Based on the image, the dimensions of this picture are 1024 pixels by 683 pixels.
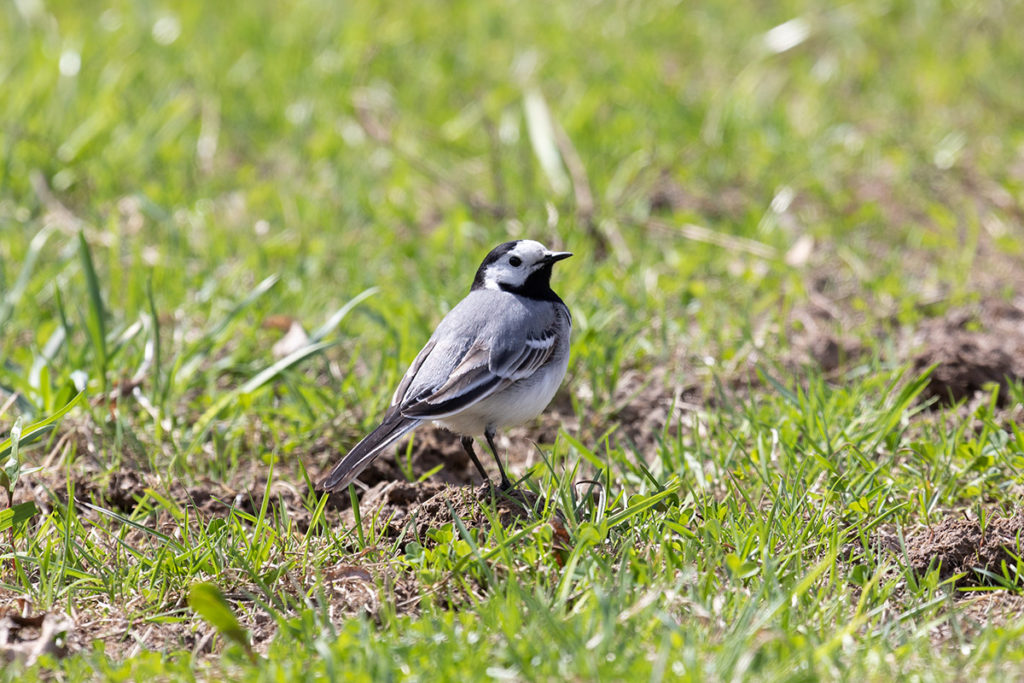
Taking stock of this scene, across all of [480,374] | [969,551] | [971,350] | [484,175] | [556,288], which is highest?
[484,175]

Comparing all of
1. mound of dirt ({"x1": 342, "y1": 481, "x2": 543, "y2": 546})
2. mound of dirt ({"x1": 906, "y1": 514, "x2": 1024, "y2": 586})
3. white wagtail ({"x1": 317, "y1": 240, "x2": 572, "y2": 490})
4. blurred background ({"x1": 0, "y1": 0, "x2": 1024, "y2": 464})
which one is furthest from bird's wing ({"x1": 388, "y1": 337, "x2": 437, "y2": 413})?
mound of dirt ({"x1": 906, "y1": 514, "x2": 1024, "y2": 586})

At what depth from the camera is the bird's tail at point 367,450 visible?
372 centimetres

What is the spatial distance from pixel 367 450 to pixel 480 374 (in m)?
0.56

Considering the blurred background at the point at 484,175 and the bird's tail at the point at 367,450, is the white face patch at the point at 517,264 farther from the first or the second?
the bird's tail at the point at 367,450

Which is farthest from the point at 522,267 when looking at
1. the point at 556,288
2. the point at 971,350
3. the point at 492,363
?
the point at 971,350

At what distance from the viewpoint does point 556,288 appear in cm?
582

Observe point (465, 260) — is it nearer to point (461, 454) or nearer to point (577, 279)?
point (577, 279)

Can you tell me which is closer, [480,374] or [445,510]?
[445,510]

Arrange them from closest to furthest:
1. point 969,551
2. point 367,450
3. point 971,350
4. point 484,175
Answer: point 969,551
point 367,450
point 971,350
point 484,175

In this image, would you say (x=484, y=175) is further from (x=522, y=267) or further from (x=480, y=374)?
(x=480, y=374)

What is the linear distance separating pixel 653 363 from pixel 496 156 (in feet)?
7.12

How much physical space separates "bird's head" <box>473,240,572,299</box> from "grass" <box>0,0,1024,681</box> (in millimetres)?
605

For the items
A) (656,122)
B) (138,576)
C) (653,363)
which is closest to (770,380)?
(653,363)

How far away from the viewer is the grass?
10.8 feet
